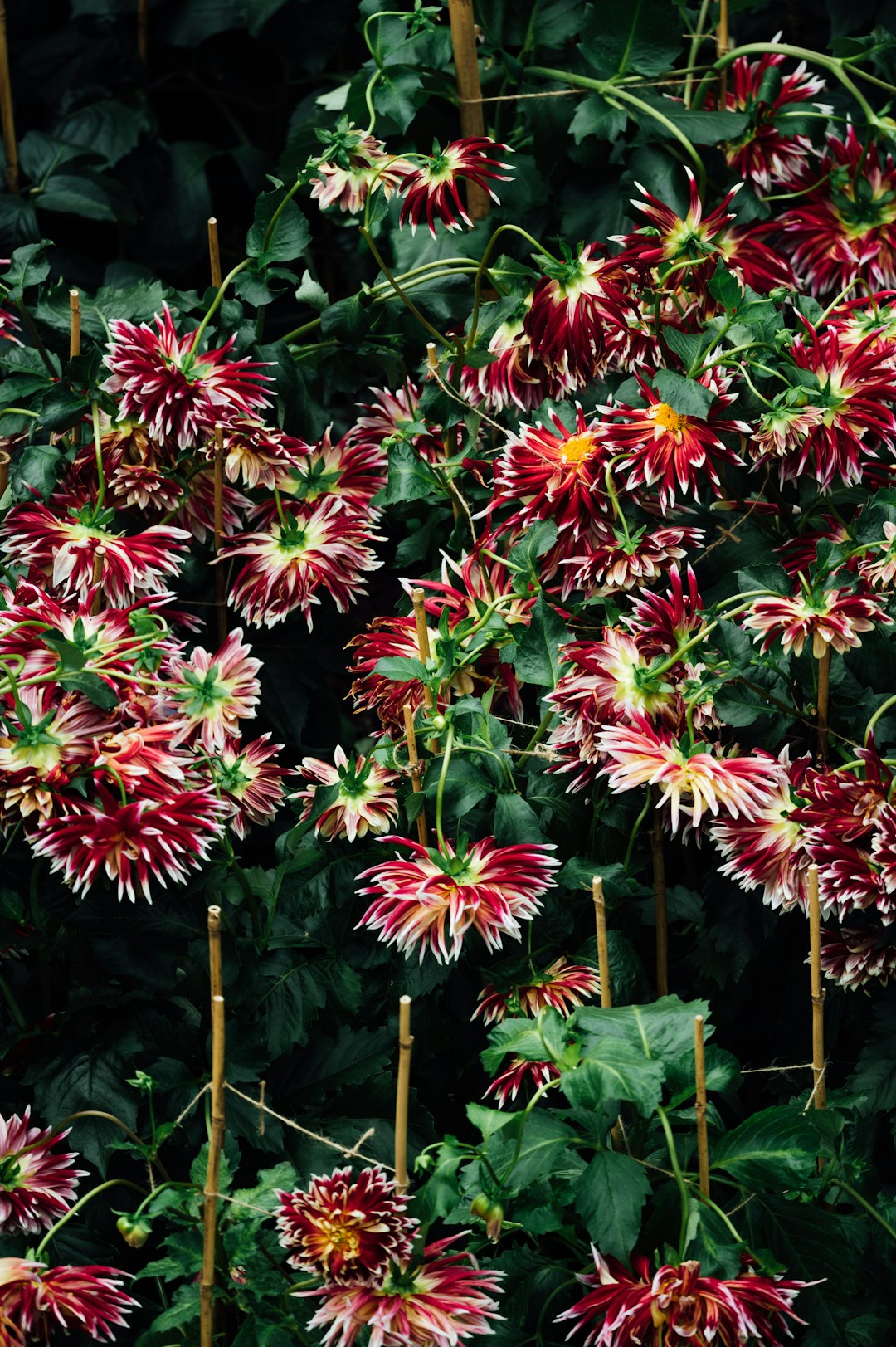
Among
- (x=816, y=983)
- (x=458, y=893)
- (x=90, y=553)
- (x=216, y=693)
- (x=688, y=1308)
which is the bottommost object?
(x=688, y=1308)

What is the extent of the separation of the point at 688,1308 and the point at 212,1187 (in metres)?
0.31

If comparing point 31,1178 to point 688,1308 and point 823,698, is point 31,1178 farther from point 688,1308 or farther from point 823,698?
point 823,698

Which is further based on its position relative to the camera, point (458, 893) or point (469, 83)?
point (469, 83)

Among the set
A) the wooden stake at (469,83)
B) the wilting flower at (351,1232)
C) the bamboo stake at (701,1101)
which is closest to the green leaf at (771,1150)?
the bamboo stake at (701,1101)

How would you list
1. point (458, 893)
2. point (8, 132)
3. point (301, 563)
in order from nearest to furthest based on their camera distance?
point (458, 893) → point (301, 563) → point (8, 132)

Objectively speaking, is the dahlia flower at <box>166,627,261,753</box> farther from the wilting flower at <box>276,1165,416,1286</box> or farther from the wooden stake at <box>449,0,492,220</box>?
the wooden stake at <box>449,0,492,220</box>

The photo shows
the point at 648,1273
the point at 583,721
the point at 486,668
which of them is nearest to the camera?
the point at 648,1273

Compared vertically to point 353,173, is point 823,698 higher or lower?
lower

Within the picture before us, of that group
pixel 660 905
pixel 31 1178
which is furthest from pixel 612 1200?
pixel 31 1178

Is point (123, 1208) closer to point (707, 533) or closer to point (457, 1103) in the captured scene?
point (457, 1103)

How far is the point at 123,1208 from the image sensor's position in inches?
45.1

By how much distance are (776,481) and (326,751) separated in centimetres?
52

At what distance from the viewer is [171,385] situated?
3.93 feet

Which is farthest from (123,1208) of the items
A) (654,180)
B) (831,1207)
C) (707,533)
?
(654,180)
